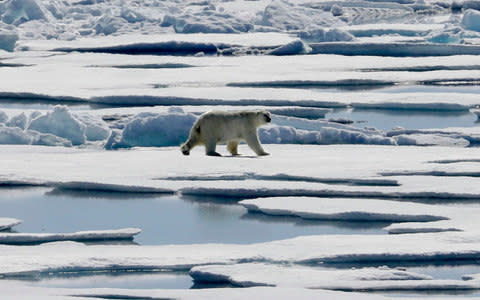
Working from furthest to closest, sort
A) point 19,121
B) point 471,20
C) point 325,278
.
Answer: point 471,20 < point 19,121 < point 325,278

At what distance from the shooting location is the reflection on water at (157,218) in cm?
560

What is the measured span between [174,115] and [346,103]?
3163 mm

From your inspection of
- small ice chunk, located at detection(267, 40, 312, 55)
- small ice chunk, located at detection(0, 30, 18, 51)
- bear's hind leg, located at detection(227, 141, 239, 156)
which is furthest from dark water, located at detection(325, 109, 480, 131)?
small ice chunk, located at detection(0, 30, 18, 51)

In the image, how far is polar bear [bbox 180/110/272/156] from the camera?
307 inches

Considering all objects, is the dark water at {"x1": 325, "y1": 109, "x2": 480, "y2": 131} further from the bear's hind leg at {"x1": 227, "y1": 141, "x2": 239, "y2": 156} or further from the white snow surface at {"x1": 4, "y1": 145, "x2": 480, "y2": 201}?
the bear's hind leg at {"x1": 227, "y1": 141, "x2": 239, "y2": 156}

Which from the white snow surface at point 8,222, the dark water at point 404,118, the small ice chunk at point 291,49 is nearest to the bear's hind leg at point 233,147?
the dark water at point 404,118

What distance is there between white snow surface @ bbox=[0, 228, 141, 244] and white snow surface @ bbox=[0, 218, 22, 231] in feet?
0.78

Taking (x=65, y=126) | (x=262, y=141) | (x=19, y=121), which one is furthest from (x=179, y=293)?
(x=19, y=121)

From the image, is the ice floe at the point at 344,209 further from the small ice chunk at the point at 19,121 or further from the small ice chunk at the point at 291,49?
the small ice chunk at the point at 291,49

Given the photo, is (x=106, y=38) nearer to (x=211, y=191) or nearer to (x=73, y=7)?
(x=73, y=7)

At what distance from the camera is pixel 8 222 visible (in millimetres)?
5703

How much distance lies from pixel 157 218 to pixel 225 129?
1.87m

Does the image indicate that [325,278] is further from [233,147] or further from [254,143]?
[233,147]

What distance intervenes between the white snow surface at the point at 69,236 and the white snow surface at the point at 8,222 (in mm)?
237
